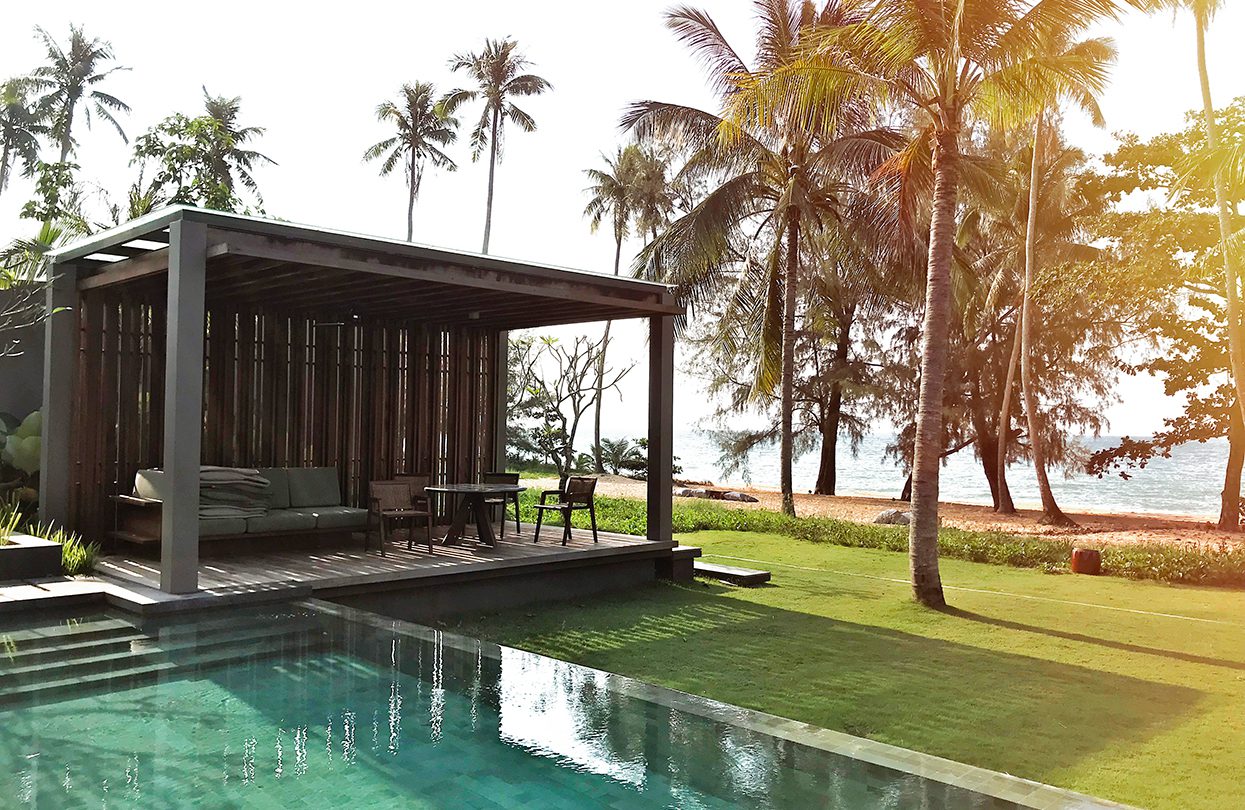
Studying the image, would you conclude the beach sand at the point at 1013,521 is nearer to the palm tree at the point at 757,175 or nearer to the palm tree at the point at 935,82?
the palm tree at the point at 757,175

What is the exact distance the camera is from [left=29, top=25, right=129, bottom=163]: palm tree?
1125 inches

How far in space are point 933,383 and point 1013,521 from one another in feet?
36.3

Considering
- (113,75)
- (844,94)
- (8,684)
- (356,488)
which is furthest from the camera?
(113,75)

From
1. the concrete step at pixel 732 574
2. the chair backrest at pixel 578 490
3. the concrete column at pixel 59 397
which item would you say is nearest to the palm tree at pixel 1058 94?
the concrete step at pixel 732 574

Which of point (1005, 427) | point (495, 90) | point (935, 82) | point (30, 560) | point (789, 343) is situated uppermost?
point (495, 90)

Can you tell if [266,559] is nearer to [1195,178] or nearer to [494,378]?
[494,378]

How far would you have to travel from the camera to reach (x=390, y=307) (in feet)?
31.1

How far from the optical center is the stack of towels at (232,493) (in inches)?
318

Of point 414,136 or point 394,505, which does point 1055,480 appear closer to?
point 414,136

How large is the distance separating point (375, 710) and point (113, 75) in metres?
31.6

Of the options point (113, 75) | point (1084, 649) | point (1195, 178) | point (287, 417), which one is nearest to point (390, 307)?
point (287, 417)

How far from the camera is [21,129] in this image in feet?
94.6

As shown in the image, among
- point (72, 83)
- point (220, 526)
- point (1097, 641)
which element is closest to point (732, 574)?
point (1097, 641)

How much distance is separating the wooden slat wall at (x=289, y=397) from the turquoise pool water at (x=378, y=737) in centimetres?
374
